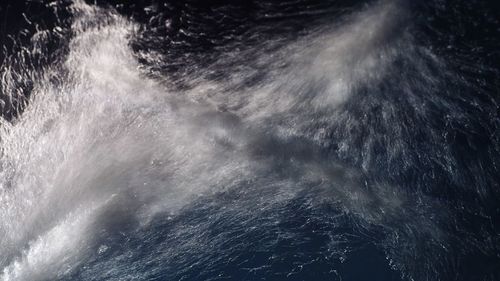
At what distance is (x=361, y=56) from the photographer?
4059 mm

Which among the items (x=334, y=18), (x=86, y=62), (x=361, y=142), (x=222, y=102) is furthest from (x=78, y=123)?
(x=361, y=142)

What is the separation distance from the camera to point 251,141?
5.81 meters

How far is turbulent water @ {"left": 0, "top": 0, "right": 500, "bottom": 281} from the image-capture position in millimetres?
3717

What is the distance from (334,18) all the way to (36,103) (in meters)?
3.48

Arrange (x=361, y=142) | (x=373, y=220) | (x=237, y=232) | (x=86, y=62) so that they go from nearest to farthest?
(x=86, y=62) < (x=361, y=142) < (x=373, y=220) < (x=237, y=232)

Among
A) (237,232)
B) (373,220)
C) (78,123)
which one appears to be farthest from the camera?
(237,232)

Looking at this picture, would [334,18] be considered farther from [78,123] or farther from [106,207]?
[106,207]

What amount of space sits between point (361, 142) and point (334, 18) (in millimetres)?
2643

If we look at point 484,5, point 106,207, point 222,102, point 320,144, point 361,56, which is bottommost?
point 106,207

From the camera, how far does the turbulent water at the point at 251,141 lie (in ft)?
12.2

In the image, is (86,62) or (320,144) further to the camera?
(320,144)

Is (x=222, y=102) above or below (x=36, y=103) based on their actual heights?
below

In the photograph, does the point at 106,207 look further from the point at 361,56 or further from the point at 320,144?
the point at 361,56

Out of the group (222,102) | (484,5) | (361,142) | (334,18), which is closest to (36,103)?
(222,102)
